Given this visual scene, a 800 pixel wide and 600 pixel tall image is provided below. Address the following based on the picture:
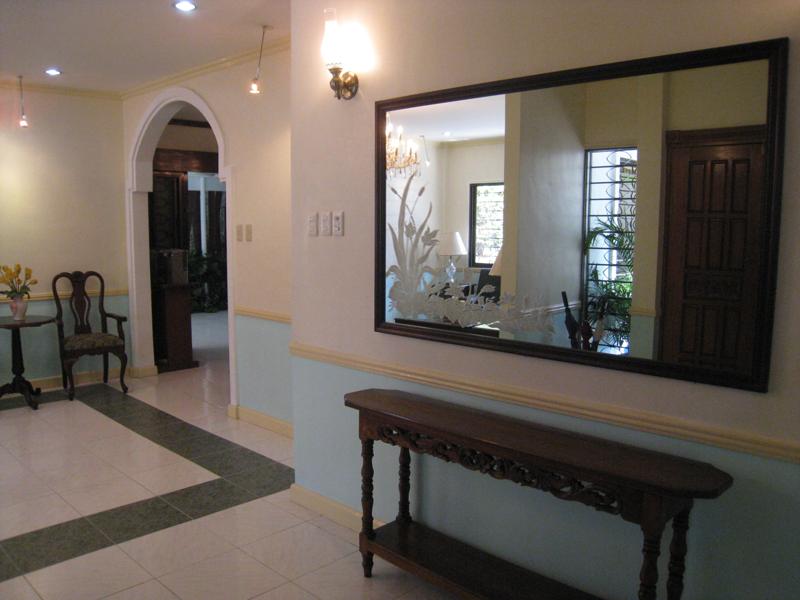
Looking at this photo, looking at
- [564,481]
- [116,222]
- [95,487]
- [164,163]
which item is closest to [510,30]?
[564,481]

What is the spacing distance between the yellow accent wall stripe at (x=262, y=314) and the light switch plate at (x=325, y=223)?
141 cm

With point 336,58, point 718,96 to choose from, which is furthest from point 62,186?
point 718,96

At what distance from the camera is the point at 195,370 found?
6.37 meters

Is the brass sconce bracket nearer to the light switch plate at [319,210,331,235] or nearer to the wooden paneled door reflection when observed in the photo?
the light switch plate at [319,210,331,235]

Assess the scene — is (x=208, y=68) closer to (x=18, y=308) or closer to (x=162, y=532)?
(x=18, y=308)

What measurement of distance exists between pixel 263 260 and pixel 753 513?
11.3 ft

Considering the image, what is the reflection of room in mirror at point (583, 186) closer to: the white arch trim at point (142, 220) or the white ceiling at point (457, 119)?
the white ceiling at point (457, 119)

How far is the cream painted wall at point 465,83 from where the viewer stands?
1751 mm

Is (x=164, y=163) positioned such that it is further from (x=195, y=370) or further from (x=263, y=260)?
(x=263, y=260)

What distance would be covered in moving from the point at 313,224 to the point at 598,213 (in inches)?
56.5

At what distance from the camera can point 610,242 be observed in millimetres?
2086

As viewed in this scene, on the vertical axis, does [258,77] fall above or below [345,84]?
above

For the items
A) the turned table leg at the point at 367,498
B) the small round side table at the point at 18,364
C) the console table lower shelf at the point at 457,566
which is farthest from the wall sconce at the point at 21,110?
the console table lower shelf at the point at 457,566

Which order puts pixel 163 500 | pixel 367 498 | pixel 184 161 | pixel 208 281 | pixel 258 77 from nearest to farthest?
pixel 367 498, pixel 163 500, pixel 258 77, pixel 184 161, pixel 208 281
